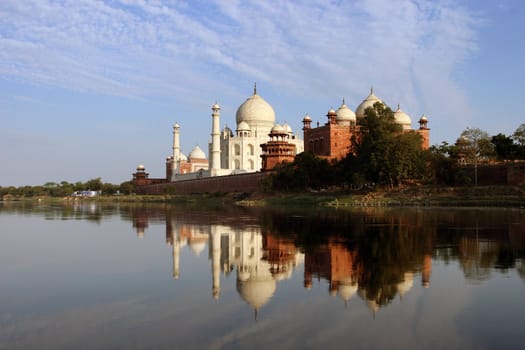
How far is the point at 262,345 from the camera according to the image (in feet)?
15.8

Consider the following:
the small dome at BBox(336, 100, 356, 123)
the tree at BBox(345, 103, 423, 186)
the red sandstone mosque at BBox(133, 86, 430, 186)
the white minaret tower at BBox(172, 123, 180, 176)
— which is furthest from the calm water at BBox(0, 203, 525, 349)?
the white minaret tower at BBox(172, 123, 180, 176)

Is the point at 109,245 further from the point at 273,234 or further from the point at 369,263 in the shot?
the point at 369,263

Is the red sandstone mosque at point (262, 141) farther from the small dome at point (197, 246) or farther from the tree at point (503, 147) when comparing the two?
the small dome at point (197, 246)

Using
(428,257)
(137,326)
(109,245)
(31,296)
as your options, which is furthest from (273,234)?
(137,326)

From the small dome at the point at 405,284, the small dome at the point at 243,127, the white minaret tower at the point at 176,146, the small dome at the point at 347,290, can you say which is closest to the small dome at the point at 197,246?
the small dome at the point at 347,290

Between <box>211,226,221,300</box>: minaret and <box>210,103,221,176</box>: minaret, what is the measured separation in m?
44.5

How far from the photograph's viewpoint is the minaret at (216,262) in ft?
24.5

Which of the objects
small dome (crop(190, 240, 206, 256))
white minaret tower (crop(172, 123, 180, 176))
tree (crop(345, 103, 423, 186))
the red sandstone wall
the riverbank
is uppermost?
white minaret tower (crop(172, 123, 180, 176))

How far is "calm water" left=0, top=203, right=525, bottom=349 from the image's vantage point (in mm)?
5074

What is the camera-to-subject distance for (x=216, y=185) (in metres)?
59.8

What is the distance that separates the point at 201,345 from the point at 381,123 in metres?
34.3

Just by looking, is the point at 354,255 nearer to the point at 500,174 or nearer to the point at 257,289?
the point at 257,289

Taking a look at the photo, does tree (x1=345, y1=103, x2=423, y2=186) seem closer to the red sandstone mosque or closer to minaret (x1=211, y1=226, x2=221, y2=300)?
the red sandstone mosque

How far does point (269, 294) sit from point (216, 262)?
309 centimetres
